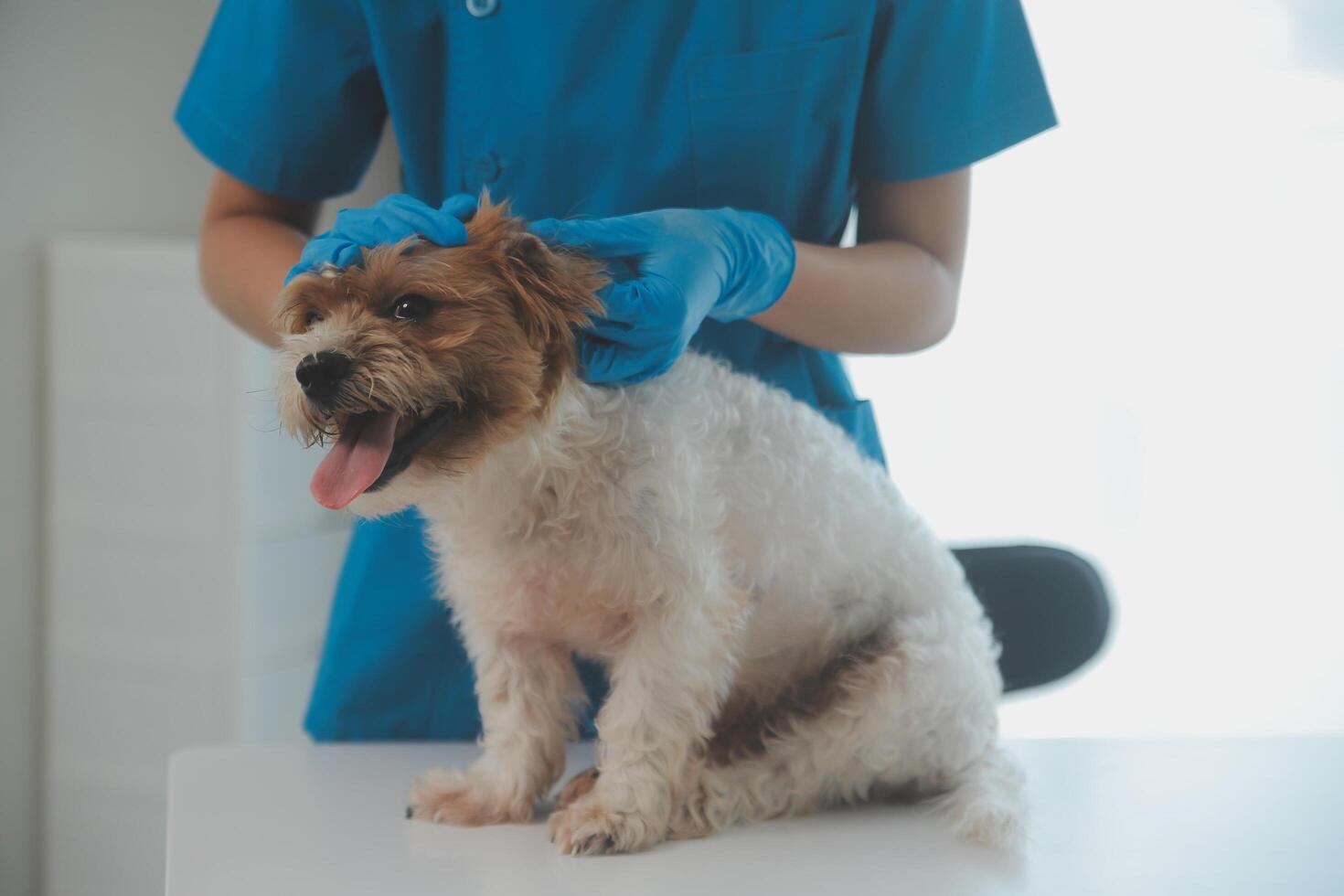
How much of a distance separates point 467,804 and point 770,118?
73 cm

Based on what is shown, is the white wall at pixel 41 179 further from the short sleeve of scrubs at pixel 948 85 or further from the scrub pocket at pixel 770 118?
the short sleeve of scrubs at pixel 948 85

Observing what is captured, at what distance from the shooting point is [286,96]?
51.1 inches

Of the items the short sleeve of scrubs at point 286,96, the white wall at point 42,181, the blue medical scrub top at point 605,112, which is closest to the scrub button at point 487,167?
the blue medical scrub top at point 605,112

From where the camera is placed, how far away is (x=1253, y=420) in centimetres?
259

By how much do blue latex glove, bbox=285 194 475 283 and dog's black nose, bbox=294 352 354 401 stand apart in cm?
11

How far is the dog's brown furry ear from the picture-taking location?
90cm

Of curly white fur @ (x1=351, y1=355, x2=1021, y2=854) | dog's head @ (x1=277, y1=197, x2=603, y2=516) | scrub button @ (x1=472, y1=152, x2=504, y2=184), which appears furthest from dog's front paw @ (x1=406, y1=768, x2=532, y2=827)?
scrub button @ (x1=472, y1=152, x2=504, y2=184)

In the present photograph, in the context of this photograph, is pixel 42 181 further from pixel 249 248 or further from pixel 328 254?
pixel 328 254

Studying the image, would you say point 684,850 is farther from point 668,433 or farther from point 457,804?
point 668,433

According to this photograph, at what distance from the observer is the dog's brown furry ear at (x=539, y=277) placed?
0.90m

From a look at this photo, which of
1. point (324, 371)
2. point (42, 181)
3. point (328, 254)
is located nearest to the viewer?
point (324, 371)

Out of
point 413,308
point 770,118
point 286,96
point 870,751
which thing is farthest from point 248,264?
point 870,751

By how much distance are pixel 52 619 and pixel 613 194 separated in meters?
2.26

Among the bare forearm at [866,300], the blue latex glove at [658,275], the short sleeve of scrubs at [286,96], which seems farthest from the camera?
the short sleeve of scrubs at [286,96]
